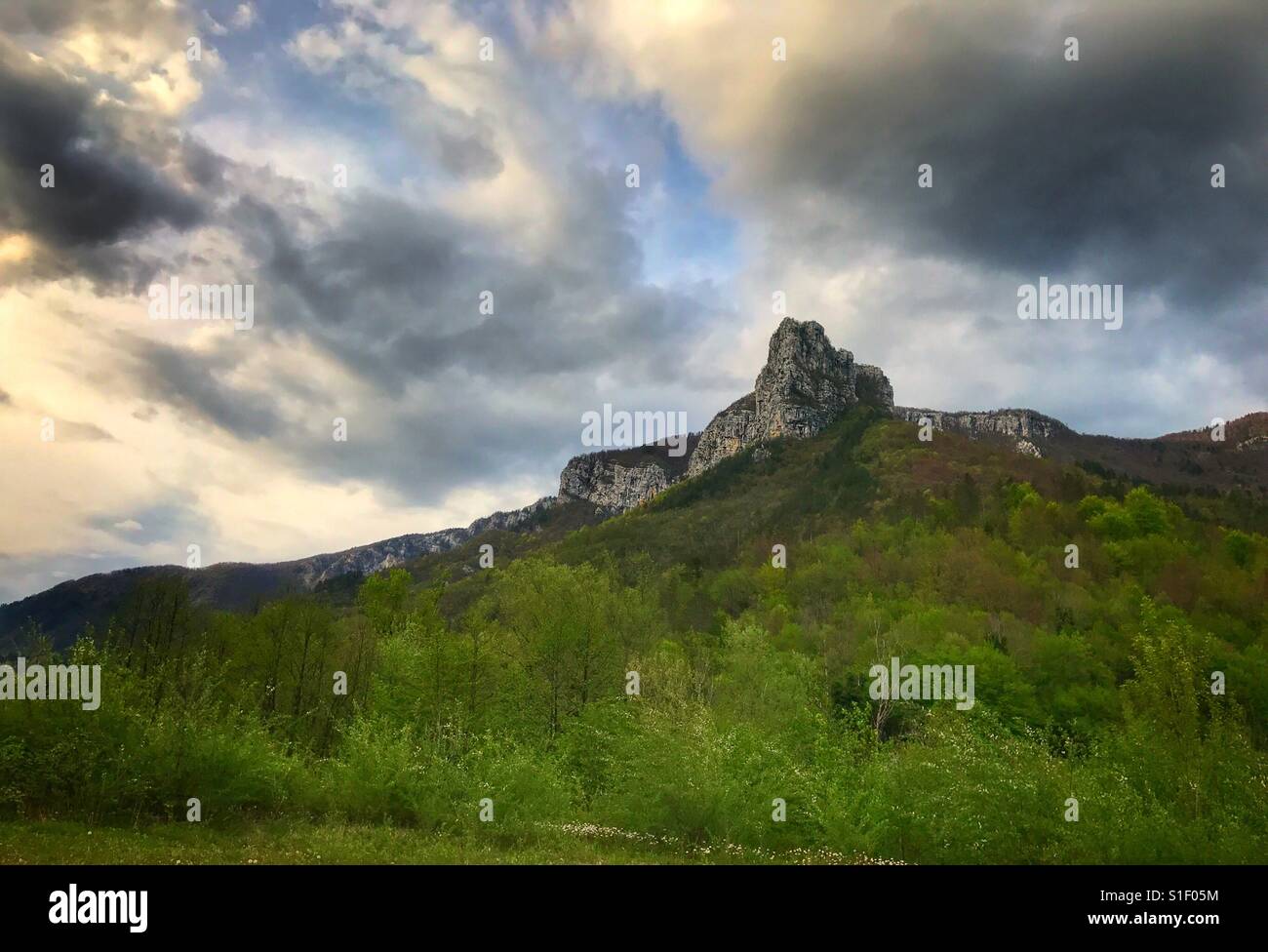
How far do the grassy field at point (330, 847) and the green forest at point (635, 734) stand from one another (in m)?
0.20

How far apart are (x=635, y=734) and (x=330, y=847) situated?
17.1 metres

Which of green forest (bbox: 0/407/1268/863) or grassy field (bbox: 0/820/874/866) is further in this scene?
green forest (bbox: 0/407/1268/863)

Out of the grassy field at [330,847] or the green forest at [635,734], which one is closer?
the grassy field at [330,847]

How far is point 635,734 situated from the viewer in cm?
3456

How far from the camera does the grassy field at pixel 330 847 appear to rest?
57.0 ft

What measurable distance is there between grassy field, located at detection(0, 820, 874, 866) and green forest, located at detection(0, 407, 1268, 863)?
197mm

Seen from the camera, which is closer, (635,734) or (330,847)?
(330,847)

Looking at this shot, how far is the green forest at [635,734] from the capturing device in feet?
76.3

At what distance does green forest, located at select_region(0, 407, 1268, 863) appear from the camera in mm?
23266

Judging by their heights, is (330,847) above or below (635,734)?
above

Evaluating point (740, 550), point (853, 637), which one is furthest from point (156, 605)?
point (740, 550)

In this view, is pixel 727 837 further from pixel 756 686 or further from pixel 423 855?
pixel 756 686

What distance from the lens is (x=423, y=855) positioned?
63.8 ft
